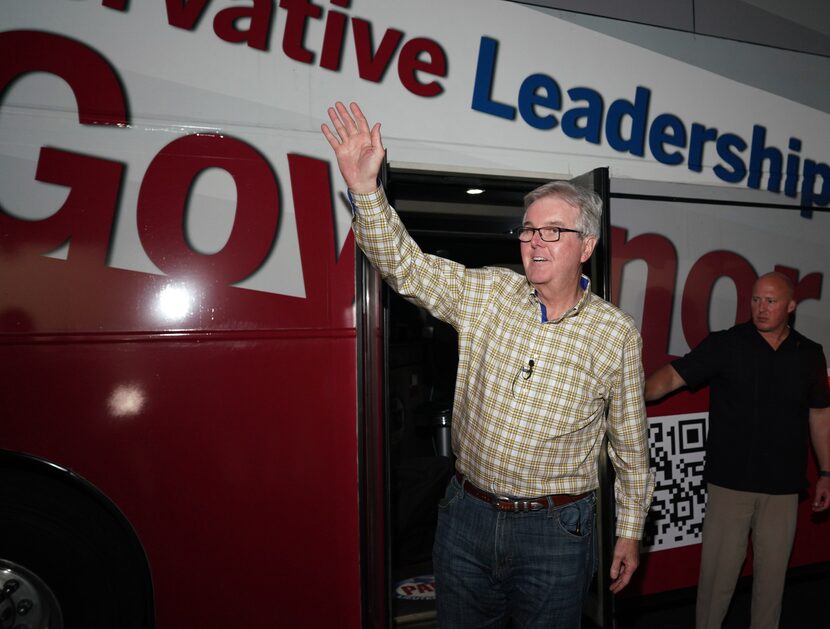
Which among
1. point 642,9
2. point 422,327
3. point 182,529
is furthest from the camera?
point 422,327

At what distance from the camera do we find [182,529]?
7.35 ft

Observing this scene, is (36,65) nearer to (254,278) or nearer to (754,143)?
(254,278)

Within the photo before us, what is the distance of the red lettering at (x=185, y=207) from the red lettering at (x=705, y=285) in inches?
79.1

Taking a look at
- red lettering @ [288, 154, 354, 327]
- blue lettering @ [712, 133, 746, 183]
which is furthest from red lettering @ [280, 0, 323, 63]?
blue lettering @ [712, 133, 746, 183]

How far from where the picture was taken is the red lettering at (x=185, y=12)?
2.23 m

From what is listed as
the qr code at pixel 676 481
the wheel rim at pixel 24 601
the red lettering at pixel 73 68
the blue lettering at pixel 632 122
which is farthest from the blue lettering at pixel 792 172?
the wheel rim at pixel 24 601

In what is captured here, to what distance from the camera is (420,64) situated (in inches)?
99.0

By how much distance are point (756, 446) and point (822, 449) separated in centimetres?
53

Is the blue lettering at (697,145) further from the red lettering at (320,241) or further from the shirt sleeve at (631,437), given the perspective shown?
the red lettering at (320,241)

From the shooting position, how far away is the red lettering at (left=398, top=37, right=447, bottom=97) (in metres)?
2.49

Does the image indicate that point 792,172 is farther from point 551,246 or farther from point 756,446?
point 551,246

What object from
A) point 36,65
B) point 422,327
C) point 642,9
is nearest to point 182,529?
point 36,65

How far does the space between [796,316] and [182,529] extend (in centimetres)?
313

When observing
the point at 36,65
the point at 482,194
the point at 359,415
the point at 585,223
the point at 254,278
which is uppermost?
the point at 36,65
